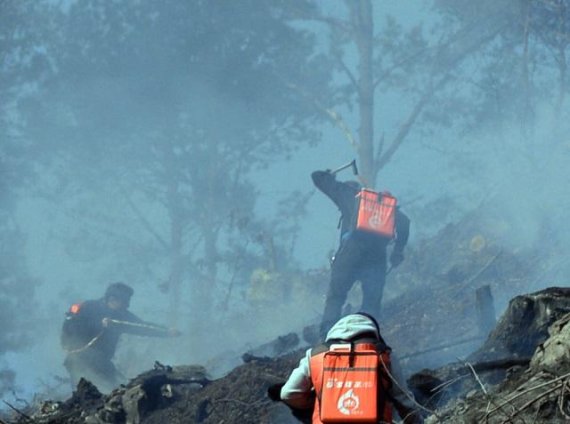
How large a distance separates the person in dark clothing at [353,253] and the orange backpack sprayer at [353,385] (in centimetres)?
578

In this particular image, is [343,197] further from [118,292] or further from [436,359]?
[118,292]

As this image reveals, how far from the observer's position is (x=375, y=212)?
1001 centimetres

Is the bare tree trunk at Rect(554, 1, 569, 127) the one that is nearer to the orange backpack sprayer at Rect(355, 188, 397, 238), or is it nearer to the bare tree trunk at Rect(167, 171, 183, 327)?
the orange backpack sprayer at Rect(355, 188, 397, 238)

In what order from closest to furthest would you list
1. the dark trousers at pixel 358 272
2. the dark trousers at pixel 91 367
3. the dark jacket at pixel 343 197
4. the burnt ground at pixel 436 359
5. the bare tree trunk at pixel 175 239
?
the burnt ground at pixel 436 359, the dark trousers at pixel 358 272, the dark jacket at pixel 343 197, the dark trousers at pixel 91 367, the bare tree trunk at pixel 175 239

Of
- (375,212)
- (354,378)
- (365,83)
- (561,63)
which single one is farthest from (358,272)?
(365,83)

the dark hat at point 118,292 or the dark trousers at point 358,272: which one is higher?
the dark hat at point 118,292

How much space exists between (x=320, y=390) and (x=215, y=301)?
21831 mm

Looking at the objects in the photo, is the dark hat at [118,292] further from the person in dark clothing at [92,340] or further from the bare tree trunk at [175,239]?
the bare tree trunk at [175,239]

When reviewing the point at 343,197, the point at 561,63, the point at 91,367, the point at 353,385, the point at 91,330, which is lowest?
the point at 353,385

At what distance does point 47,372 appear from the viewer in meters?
22.3

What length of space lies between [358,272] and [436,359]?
1.75m

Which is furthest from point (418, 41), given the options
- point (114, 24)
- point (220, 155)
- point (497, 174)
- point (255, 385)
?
point (255, 385)

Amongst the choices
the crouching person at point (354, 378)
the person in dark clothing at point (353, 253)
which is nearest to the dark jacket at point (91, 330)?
the person in dark clothing at point (353, 253)

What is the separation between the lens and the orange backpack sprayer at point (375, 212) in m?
9.95
